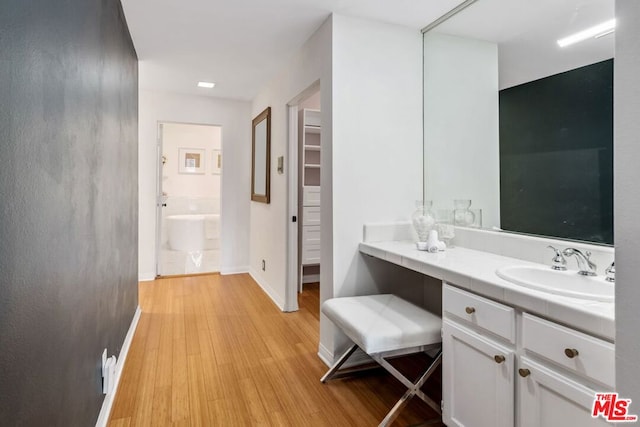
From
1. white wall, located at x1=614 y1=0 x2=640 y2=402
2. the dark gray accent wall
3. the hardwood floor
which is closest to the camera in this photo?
white wall, located at x1=614 y1=0 x2=640 y2=402

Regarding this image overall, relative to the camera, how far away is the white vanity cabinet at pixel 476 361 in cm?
135

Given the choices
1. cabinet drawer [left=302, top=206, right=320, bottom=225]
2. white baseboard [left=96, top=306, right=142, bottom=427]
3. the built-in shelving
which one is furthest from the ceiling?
white baseboard [left=96, top=306, right=142, bottom=427]

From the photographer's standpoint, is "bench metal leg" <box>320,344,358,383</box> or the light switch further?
the light switch

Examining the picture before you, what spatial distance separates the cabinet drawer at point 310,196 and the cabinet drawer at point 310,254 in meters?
0.50

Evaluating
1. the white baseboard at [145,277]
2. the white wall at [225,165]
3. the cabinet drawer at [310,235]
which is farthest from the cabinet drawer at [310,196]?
the white baseboard at [145,277]

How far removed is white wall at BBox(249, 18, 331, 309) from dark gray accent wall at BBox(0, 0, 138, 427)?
1285mm

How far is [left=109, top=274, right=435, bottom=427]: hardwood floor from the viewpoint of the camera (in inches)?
73.2

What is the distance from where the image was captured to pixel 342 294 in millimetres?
2385

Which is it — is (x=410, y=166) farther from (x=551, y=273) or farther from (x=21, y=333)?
(x=21, y=333)

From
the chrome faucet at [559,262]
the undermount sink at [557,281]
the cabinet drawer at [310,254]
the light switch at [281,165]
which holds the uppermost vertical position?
the light switch at [281,165]

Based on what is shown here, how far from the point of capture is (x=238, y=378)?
2229 millimetres

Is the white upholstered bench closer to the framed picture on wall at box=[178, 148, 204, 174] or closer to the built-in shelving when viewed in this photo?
the built-in shelving

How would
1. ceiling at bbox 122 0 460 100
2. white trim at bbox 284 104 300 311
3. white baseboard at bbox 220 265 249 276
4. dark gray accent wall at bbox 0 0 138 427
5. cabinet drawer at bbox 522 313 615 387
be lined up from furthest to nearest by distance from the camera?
1. white baseboard at bbox 220 265 249 276
2. white trim at bbox 284 104 300 311
3. ceiling at bbox 122 0 460 100
4. cabinet drawer at bbox 522 313 615 387
5. dark gray accent wall at bbox 0 0 138 427

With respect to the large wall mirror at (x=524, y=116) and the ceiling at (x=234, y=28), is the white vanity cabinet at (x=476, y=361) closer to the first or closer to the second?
the large wall mirror at (x=524, y=116)
